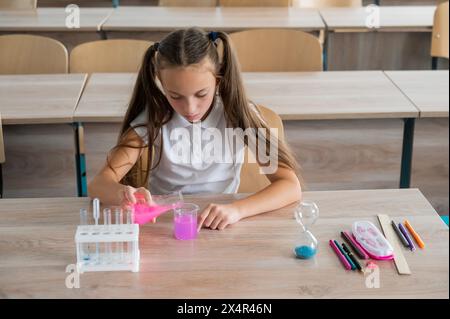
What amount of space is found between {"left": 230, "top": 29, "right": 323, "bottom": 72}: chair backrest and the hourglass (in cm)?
136

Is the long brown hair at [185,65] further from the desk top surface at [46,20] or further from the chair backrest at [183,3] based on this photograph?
the chair backrest at [183,3]

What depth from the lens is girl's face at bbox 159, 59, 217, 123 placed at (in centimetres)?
160

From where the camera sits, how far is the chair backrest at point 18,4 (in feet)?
10.7

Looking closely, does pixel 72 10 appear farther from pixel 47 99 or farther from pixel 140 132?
pixel 140 132

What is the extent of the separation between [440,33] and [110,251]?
2838 mm

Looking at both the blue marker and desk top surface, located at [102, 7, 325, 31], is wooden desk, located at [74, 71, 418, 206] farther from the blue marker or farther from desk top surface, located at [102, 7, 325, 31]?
the blue marker

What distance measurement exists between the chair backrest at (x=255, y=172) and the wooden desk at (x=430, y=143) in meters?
0.79

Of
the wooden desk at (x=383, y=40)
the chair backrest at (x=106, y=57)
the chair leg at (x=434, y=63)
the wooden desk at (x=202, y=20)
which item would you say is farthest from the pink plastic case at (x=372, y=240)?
the chair leg at (x=434, y=63)

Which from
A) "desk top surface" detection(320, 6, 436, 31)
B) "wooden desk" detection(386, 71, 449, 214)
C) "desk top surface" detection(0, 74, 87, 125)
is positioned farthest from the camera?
"desk top surface" detection(320, 6, 436, 31)

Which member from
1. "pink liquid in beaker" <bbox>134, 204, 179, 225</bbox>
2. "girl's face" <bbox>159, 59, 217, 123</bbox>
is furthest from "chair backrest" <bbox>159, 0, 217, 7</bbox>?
"pink liquid in beaker" <bbox>134, 204, 179, 225</bbox>

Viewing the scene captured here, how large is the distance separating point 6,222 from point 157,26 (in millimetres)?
2080
